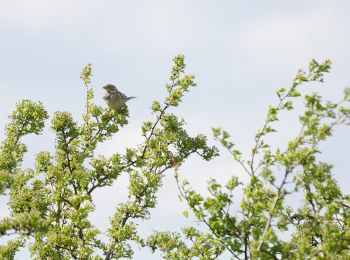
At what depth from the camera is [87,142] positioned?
1770cm

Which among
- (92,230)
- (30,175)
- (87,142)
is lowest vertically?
(92,230)

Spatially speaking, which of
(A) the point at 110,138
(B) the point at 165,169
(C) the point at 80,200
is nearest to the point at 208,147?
(B) the point at 165,169

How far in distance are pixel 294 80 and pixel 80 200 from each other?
27.8 feet

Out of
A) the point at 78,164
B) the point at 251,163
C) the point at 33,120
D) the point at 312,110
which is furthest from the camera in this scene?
the point at 33,120

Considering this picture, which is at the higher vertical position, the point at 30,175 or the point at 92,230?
the point at 30,175

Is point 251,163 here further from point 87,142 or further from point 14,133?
point 14,133

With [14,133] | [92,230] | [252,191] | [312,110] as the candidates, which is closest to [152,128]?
[92,230]

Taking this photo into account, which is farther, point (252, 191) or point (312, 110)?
point (252, 191)

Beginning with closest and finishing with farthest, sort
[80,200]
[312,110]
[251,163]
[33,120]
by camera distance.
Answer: [312,110] < [251,163] < [80,200] < [33,120]

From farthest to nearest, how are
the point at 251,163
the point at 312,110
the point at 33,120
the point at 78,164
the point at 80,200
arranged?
the point at 33,120, the point at 78,164, the point at 80,200, the point at 251,163, the point at 312,110

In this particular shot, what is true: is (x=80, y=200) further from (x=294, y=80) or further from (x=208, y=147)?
(x=294, y=80)

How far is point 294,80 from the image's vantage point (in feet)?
30.5

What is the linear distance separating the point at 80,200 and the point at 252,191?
24.8 feet

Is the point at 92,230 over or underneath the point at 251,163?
over
